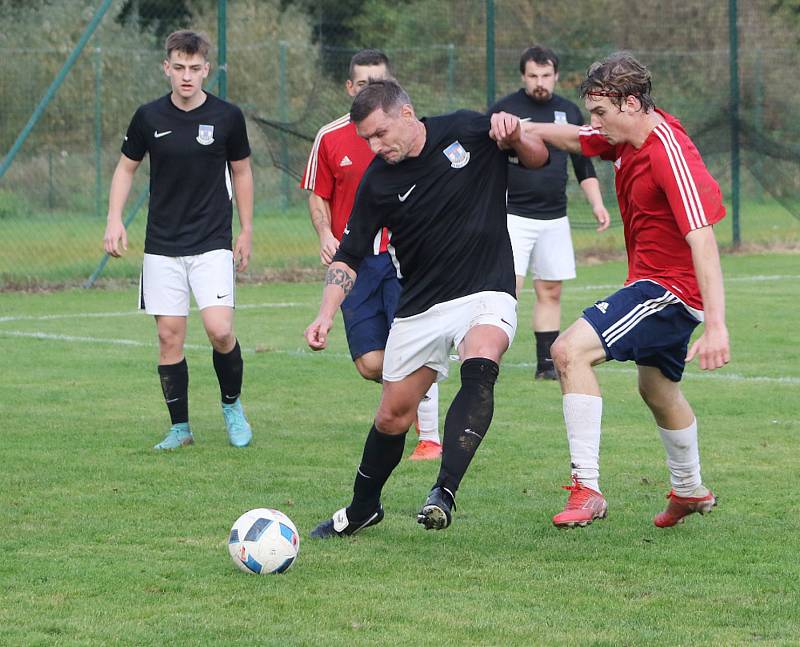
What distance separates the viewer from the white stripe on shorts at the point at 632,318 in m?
5.57

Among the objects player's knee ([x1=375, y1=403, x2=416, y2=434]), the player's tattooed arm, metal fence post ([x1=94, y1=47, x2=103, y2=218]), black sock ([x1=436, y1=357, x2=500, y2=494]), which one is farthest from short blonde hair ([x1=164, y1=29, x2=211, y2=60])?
metal fence post ([x1=94, y1=47, x2=103, y2=218])

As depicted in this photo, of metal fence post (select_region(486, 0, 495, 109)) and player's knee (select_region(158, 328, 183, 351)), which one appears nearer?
player's knee (select_region(158, 328, 183, 351))

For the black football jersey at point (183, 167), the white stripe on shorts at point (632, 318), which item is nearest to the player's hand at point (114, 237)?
the black football jersey at point (183, 167)

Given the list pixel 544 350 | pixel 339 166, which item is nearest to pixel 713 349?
pixel 339 166

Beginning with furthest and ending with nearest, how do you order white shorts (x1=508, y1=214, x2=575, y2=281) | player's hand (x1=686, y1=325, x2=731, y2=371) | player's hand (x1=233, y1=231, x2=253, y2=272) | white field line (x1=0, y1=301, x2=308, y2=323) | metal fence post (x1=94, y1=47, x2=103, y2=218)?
metal fence post (x1=94, y1=47, x2=103, y2=218) < white field line (x1=0, y1=301, x2=308, y2=323) < white shorts (x1=508, y1=214, x2=575, y2=281) < player's hand (x1=233, y1=231, x2=253, y2=272) < player's hand (x1=686, y1=325, x2=731, y2=371)

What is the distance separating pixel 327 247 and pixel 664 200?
7.52 ft

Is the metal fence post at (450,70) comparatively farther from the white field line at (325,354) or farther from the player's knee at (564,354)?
the player's knee at (564,354)

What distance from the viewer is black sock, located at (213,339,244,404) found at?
812cm

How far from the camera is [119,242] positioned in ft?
26.4

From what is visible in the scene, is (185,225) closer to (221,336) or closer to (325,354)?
(221,336)

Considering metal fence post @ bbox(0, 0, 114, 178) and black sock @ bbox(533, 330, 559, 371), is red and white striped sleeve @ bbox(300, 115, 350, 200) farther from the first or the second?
metal fence post @ bbox(0, 0, 114, 178)

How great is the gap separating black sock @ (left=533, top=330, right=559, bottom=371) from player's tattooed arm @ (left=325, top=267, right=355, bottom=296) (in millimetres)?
4586

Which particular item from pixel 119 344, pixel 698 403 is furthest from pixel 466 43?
pixel 698 403

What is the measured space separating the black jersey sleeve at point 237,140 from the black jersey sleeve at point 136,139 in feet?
1.56
